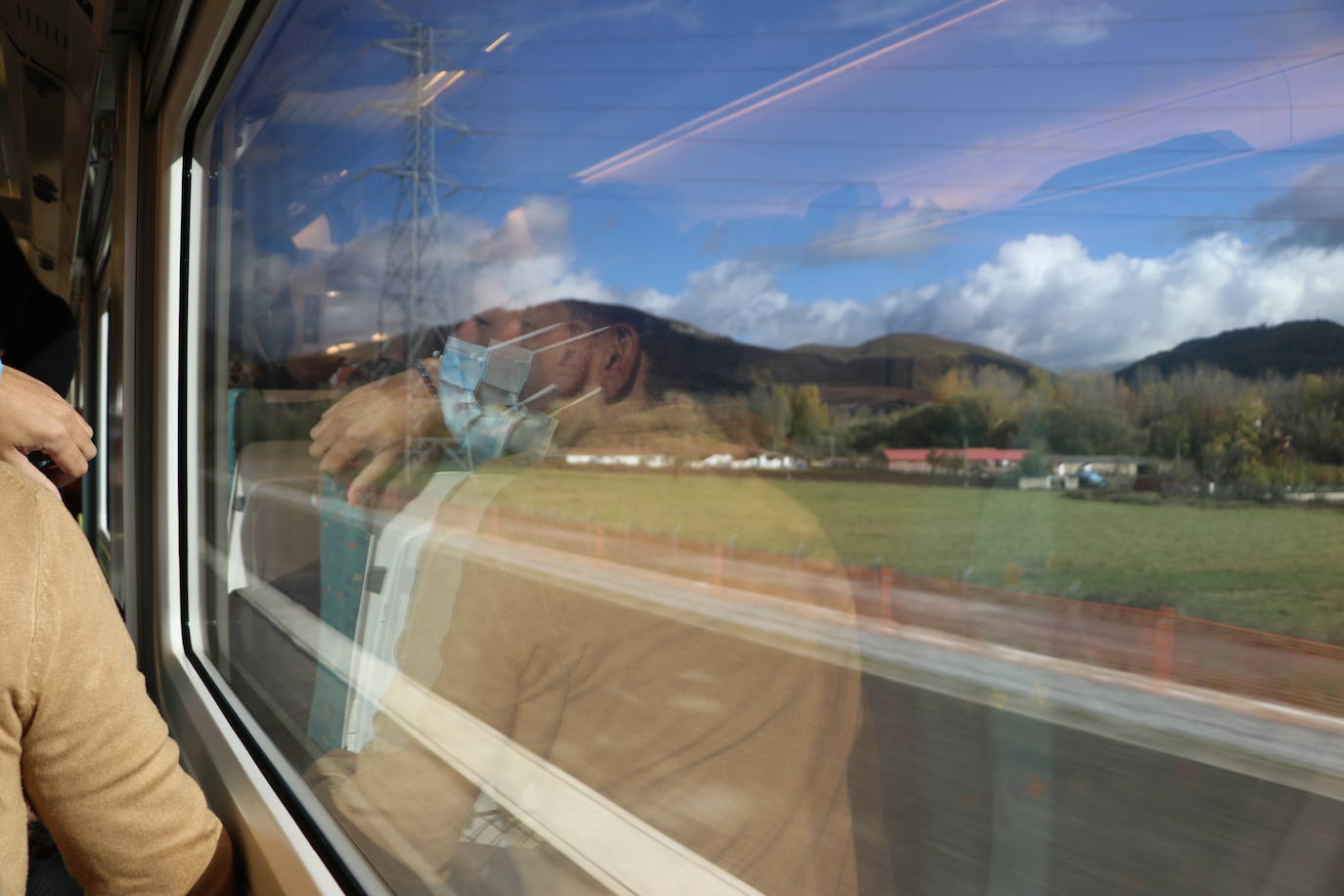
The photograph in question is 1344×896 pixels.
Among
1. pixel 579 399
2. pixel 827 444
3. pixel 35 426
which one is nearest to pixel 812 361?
pixel 827 444

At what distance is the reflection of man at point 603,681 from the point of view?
0.77 metres

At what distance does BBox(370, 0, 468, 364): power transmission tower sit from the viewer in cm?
116

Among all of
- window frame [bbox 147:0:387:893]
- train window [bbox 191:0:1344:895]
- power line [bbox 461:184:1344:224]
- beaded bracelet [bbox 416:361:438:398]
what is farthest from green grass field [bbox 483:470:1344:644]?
window frame [bbox 147:0:387:893]

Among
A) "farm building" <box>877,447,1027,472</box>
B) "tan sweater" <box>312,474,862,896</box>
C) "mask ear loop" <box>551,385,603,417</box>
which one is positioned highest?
"mask ear loop" <box>551,385,603,417</box>

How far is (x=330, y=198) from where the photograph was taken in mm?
1510

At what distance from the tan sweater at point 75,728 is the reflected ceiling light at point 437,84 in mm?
705

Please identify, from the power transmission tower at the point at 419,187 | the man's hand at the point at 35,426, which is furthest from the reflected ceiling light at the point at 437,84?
the man's hand at the point at 35,426

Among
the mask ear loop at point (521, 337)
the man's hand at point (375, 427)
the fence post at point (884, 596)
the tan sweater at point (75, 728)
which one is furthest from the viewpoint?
the man's hand at point (375, 427)

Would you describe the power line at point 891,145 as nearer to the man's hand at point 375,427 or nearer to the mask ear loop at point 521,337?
the mask ear loop at point 521,337

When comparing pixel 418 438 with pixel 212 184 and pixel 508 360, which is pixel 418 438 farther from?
pixel 212 184

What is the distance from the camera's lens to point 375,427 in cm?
139

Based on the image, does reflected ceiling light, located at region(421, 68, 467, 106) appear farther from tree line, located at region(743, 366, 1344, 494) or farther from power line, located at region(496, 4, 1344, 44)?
tree line, located at region(743, 366, 1344, 494)

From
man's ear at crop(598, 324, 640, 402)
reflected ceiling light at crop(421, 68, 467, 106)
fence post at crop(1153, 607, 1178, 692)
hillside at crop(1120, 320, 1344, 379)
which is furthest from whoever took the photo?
reflected ceiling light at crop(421, 68, 467, 106)

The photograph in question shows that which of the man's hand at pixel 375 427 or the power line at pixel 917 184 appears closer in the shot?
the power line at pixel 917 184
